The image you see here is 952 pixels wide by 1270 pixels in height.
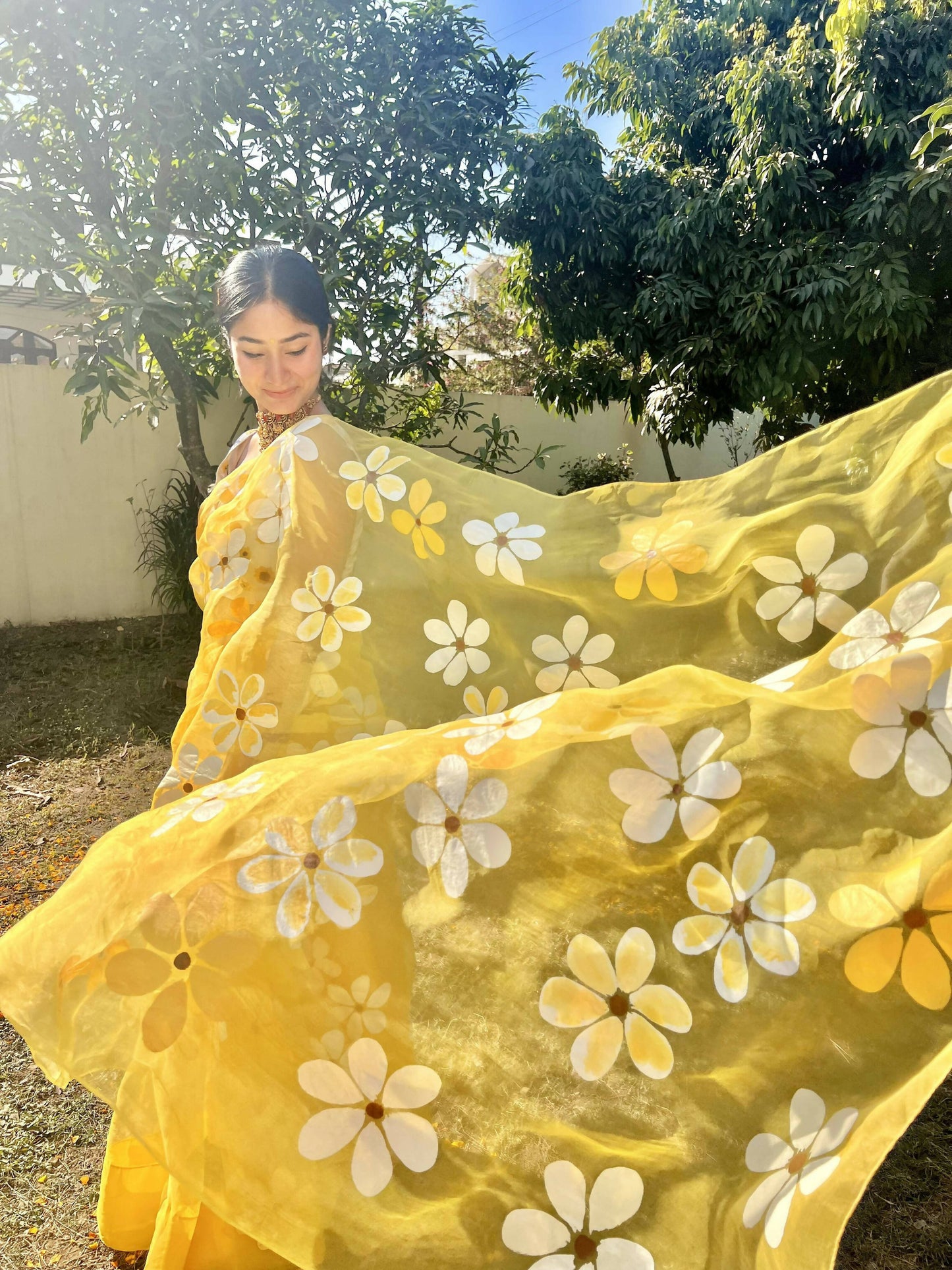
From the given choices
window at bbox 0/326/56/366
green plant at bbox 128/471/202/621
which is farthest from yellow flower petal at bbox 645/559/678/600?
window at bbox 0/326/56/366

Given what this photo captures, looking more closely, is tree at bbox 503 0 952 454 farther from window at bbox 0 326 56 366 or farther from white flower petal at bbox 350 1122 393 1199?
window at bbox 0 326 56 366

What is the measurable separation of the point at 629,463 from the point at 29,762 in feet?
18.6

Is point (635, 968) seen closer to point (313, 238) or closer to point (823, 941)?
point (823, 941)

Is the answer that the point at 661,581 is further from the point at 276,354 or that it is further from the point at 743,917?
the point at 276,354

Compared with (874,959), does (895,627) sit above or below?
above

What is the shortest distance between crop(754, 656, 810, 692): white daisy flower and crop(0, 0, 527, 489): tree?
2.94m

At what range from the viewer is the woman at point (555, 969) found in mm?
737

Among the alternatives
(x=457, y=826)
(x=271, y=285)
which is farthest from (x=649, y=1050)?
(x=271, y=285)

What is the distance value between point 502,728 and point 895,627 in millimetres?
418

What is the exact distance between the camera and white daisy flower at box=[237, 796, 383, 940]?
849 mm

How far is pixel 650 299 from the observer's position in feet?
15.8

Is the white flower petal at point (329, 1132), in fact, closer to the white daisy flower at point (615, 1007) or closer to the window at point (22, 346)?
the white daisy flower at point (615, 1007)

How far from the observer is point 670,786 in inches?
32.7

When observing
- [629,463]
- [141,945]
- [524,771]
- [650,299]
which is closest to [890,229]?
[650,299]
